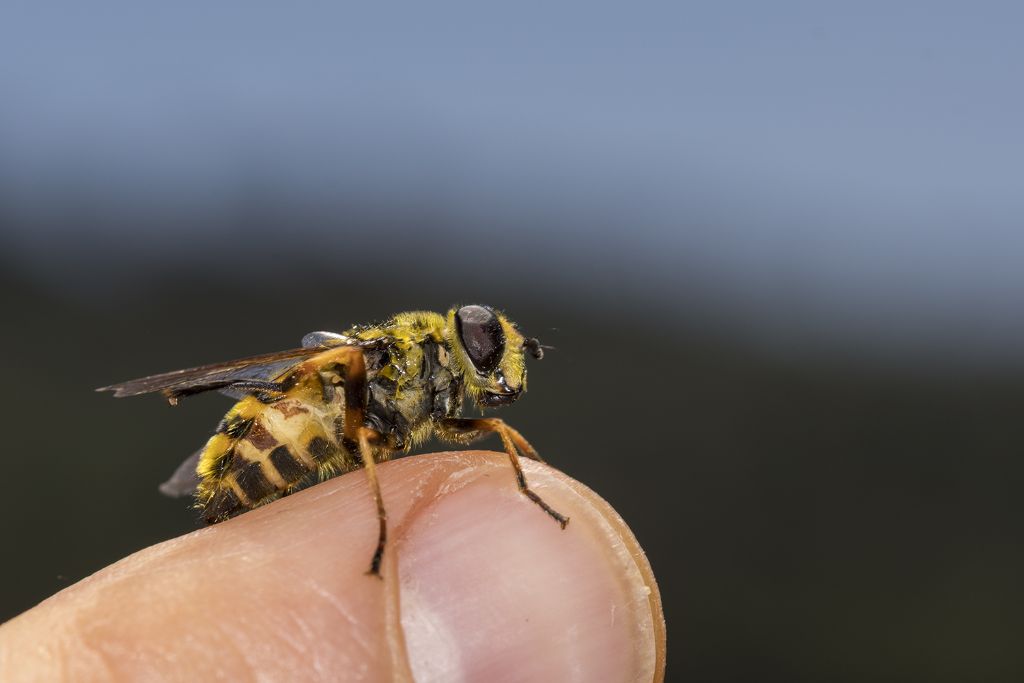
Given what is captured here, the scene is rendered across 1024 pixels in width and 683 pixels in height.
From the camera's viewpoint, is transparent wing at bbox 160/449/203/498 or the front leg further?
transparent wing at bbox 160/449/203/498

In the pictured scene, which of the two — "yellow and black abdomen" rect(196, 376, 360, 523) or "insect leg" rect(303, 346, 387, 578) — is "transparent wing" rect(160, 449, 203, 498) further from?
"insect leg" rect(303, 346, 387, 578)

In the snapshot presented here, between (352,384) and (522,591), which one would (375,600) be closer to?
(522,591)

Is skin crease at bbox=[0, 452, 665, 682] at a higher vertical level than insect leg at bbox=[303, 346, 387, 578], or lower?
lower

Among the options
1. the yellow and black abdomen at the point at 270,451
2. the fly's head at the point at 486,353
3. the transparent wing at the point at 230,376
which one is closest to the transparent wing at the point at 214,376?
the transparent wing at the point at 230,376

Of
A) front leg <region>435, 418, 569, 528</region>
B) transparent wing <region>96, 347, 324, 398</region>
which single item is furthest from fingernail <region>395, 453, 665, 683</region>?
transparent wing <region>96, 347, 324, 398</region>

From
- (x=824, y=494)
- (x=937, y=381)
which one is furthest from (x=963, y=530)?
(x=937, y=381)
